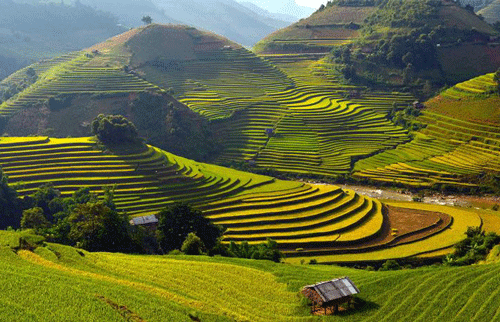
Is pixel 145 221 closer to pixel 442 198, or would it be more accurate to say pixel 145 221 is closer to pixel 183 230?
pixel 183 230

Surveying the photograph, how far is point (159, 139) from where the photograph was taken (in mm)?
66250

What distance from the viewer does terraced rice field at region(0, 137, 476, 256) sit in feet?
131

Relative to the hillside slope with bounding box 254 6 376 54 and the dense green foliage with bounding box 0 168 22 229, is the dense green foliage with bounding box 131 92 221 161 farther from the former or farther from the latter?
the hillside slope with bounding box 254 6 376 54

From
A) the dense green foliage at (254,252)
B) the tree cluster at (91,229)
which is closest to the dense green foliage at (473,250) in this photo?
the dense green foliage at (254,252)

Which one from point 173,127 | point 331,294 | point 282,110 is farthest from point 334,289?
point 282,110

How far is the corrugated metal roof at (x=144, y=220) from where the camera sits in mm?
38819

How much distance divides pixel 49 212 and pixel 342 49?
199ft

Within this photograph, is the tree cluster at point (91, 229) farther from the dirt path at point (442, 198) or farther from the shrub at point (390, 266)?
the dirt path at point (442, 198)

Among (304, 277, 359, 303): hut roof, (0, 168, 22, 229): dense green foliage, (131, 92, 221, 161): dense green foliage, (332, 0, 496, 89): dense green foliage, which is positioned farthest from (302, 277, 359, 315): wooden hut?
(332, 0, 496, 89): dense green foliage

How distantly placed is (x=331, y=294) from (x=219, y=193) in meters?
25.4

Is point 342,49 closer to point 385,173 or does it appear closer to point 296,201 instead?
point 385,173

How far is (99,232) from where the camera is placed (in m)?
31.2

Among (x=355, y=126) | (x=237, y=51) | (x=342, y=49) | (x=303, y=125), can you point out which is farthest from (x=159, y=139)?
(x=342, y=49)

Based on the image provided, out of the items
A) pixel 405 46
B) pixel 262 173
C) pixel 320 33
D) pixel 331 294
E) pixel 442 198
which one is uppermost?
pixel 320 33
